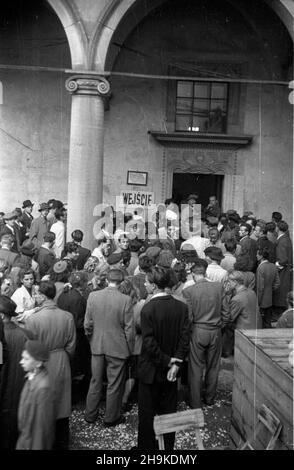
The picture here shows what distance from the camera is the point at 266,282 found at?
333 inches

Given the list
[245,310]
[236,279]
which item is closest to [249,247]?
[236,279]

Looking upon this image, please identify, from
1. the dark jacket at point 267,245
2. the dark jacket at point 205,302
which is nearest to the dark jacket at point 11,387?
the dark jacket at point 205,302

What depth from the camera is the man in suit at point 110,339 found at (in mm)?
5852

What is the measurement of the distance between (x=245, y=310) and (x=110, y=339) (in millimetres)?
1862

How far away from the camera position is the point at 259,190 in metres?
14.9

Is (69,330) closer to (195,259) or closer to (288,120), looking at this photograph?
(195,259)

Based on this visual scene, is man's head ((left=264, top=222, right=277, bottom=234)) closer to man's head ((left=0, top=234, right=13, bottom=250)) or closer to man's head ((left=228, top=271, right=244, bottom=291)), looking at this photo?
man's head ((left=228, top=271, right=244, bottom=291))

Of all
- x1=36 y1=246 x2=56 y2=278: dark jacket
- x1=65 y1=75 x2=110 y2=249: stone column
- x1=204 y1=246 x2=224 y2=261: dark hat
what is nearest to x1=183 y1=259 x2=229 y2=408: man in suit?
x1=204 y1=246 x2=224 y2=261: dark hat

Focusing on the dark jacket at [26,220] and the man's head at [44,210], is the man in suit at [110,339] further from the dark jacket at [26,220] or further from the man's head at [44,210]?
the dark jacket at [26,220]

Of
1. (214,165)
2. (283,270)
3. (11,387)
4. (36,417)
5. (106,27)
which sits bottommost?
(11,387)

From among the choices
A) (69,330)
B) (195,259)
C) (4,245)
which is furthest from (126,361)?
(4,245)

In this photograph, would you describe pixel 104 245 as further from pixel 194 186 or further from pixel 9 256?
pixel 194 186

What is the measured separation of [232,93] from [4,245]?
9.06m

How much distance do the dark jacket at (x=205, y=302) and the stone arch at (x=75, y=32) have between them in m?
6.40
